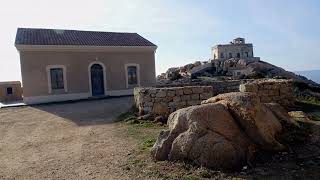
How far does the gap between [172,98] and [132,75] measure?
1254 cm

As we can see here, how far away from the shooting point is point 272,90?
1132 cm

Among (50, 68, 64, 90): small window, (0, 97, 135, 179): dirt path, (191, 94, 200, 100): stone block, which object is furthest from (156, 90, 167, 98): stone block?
(50, 68, 64, 90): small window

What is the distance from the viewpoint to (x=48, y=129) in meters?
11.0

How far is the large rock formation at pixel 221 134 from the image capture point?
218 inches

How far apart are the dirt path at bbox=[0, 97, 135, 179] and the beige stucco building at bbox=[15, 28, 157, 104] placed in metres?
7.06

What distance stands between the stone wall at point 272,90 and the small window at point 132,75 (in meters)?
12.4

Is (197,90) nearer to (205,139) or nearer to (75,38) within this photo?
(205,139)

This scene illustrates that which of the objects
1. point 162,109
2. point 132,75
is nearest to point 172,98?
point 162,109

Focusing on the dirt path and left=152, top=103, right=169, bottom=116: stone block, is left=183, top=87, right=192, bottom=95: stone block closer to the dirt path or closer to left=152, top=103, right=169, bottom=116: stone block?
left=152, top=103, right=169, bottom=116: stone block

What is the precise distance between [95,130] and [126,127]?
3.07ft

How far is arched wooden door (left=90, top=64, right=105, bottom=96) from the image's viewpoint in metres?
21.8

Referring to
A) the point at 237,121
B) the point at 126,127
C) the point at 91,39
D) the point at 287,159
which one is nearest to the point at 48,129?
the point at 126,127

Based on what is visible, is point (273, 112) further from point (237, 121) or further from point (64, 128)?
point (64, 128)

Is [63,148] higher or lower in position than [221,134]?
lower
